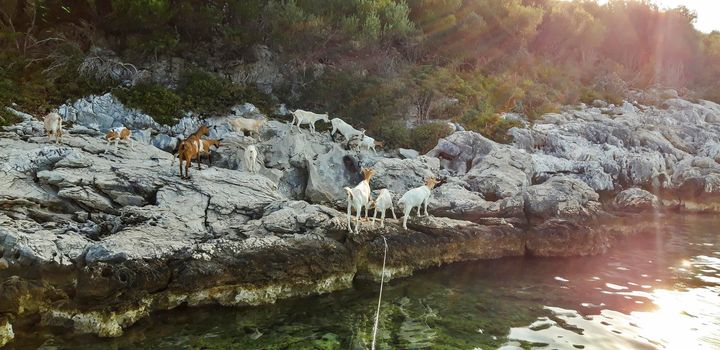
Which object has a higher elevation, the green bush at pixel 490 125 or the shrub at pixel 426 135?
the green bush at pixel 490 125

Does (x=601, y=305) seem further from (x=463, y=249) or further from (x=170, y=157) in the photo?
(x=170, y=157)

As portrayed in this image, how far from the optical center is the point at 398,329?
917 centimetres

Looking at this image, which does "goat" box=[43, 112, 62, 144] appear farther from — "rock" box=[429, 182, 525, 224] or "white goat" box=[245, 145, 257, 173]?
"rock" box=[429, 182, 525, 224]

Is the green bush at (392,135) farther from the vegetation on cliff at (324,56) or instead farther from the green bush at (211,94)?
the green bush at (211,94)

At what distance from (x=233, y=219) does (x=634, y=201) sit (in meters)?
17.8

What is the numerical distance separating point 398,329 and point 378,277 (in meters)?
2.96

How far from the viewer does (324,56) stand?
90.9 feet

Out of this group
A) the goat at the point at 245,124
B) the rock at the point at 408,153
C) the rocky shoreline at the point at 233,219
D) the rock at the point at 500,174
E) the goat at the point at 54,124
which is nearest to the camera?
the rocky shoreline at the point at 233,219

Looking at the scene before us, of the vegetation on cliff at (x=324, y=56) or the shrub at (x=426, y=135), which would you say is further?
the shrub at (x=426, y=135)

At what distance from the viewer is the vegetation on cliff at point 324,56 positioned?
19.5 metres

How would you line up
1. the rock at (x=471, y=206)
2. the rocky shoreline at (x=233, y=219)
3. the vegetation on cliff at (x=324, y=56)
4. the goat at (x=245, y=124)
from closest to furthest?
the rocky shoreline at (x=233, y=219), the rock at (x=471, y=206), the goat at (x=245, y=124), the vegetation on cliff at (x=324, y=56)

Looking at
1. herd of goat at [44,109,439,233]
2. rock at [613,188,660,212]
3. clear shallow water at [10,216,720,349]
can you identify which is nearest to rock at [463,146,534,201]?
clear shallow water at [10,216,720,349]

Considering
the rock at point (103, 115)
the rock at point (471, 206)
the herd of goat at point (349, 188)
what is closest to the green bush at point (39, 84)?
the rock at point (103, 115)

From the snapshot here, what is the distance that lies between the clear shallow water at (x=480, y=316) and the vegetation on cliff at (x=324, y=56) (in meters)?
11.1
